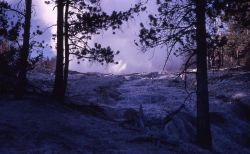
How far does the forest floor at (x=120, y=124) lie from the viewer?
11.5m

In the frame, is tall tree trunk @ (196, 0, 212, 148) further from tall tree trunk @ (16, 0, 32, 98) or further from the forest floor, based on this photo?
tall tree trunk @ (16, 0, 32, 98)

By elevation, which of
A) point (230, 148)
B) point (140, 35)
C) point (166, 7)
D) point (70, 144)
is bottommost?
point (230, 148)

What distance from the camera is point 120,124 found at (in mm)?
17016

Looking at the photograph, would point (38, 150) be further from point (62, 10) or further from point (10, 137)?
point (62, 10)

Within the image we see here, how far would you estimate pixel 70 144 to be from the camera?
11.4 meters

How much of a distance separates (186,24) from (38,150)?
8212 millimetres

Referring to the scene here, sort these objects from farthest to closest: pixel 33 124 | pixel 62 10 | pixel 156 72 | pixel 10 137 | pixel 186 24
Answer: pixel 156 72
pixel 62 10
pixel 186 24
pixel 33 124
pixel 10 137

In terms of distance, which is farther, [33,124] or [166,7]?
[166,7]

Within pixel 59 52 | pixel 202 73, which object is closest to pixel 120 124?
pixel 202 73

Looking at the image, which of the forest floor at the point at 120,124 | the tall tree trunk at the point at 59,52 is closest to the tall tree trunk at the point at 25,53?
the forest floor at the point at 120,124

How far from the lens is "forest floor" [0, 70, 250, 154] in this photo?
37.8 ft

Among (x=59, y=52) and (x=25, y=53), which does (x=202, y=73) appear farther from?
(x=25, y=53)

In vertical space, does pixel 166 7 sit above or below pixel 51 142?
above

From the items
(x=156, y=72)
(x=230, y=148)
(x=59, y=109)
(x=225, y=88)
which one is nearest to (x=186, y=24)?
(x=59, y=109)
